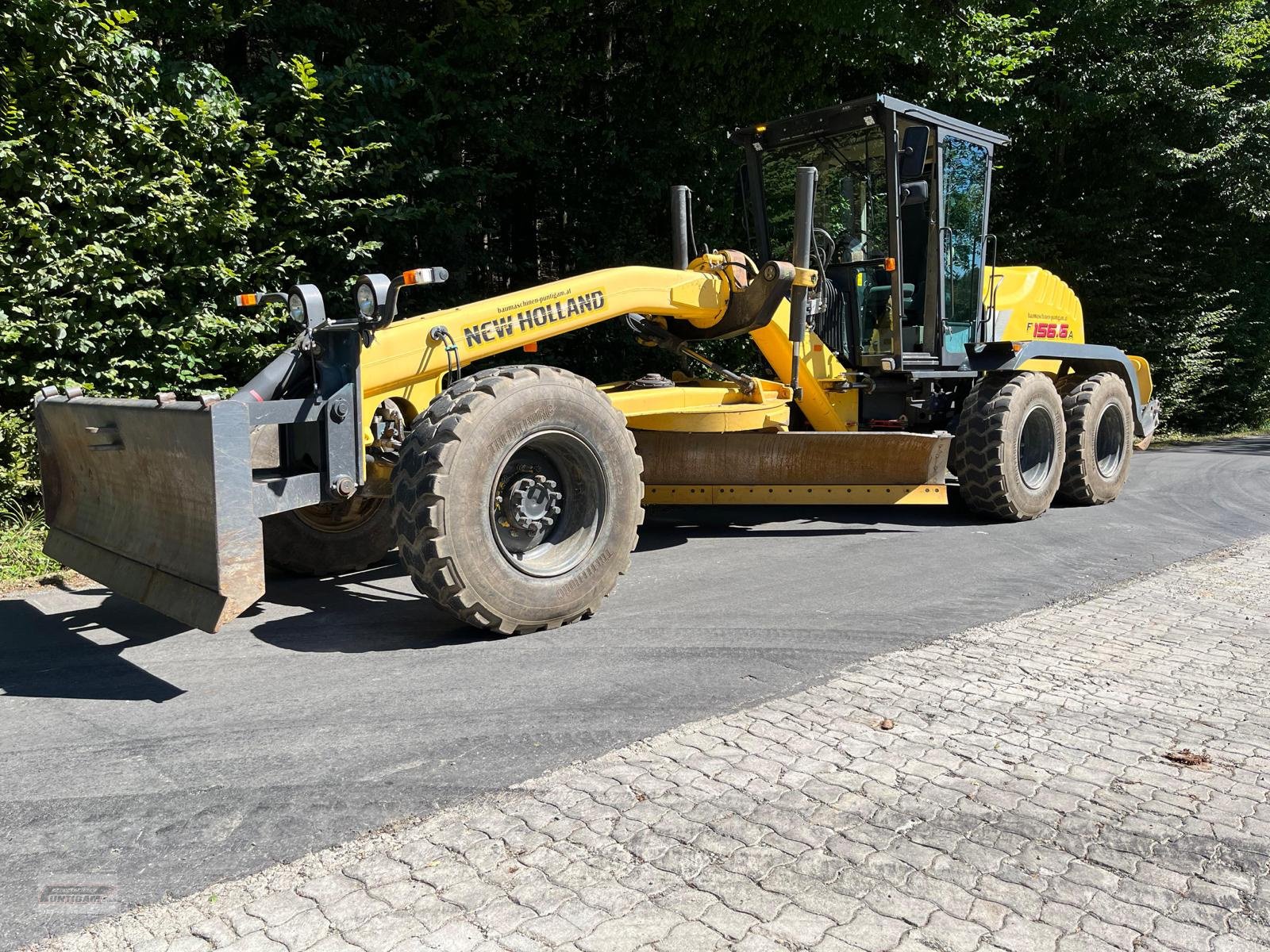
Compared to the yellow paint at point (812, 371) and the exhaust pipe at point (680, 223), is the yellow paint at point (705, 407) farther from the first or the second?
the exhaust pipe at point (680, 223)

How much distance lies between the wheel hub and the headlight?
1.10m

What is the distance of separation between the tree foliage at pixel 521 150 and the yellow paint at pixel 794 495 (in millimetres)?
3654

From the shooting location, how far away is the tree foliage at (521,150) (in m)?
7.35


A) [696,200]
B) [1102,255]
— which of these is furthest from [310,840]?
[1102,255]

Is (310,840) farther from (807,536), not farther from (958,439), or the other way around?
(958,439)

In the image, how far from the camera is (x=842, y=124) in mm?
7992

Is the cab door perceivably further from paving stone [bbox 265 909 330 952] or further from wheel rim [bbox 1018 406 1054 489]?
paving stone [bbox 265 909 330 952]

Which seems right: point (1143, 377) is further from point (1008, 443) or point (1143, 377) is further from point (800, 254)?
point (800, 254)

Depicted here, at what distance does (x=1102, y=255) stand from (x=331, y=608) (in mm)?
17665

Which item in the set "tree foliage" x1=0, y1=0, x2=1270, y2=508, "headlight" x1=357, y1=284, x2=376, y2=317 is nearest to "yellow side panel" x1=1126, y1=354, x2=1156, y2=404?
"tree foliage" x1=0, y1=0, x2=1270, y2=508

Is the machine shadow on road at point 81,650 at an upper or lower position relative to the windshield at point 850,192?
lower

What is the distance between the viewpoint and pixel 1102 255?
1906 centimetres

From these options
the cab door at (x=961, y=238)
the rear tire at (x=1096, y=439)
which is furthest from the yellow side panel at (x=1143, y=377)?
the cab door at (x=961, y=238)

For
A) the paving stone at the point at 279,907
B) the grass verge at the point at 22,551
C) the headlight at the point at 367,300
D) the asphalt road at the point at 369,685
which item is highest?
the headlight at the point at 367,300
